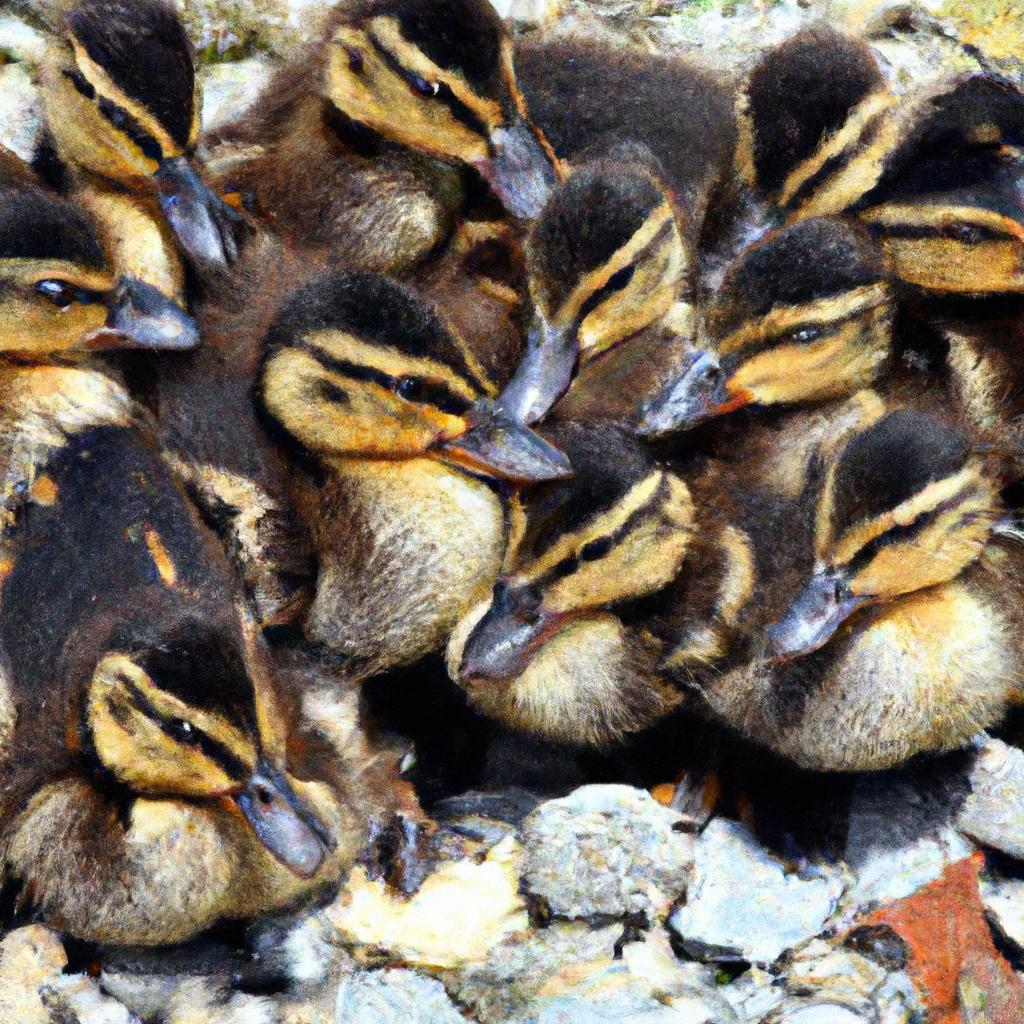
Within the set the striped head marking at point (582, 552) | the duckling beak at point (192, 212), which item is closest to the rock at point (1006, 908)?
the striped head marking at point (582, 552)

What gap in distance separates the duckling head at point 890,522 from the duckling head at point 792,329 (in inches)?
11.4

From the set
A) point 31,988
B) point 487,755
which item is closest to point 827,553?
point 487,755

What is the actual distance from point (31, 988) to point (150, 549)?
35.8 inches

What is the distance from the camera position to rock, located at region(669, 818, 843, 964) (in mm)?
2695

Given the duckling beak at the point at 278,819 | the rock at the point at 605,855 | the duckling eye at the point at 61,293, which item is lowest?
the rock at the point at 605,855

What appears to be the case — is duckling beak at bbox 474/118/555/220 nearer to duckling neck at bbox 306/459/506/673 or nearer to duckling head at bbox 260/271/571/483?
duckling head at bbox 260/271/571/483

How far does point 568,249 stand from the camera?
8.99 ft

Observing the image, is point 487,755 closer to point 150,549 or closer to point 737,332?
point 150,549

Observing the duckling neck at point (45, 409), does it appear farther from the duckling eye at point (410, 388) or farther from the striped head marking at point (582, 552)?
the striped head marking at point (582, 552)

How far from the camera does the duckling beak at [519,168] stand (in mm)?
3045

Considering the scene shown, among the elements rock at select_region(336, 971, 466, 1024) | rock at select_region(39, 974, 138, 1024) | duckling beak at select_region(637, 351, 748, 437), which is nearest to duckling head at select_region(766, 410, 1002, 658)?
duckling beak at select_region(637, 351, 748, 437)

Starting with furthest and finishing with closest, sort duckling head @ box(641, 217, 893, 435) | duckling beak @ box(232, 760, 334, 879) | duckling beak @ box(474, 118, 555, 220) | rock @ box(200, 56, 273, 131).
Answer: rock @ box(200, 56, 273, 131) < duckling beak @ box(474, 118, 555, 220) < duckling head @ box(641, 217, 893, 435) < duckling beak @ box(232, 760, 334, 879)

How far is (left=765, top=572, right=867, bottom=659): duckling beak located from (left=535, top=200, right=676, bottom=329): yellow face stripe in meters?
0.75

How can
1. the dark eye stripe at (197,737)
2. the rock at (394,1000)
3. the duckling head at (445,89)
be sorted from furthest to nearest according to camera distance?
the duckling head at (445,89)
the rock at (394,1000)
the dark eye stripe at (197,737)
